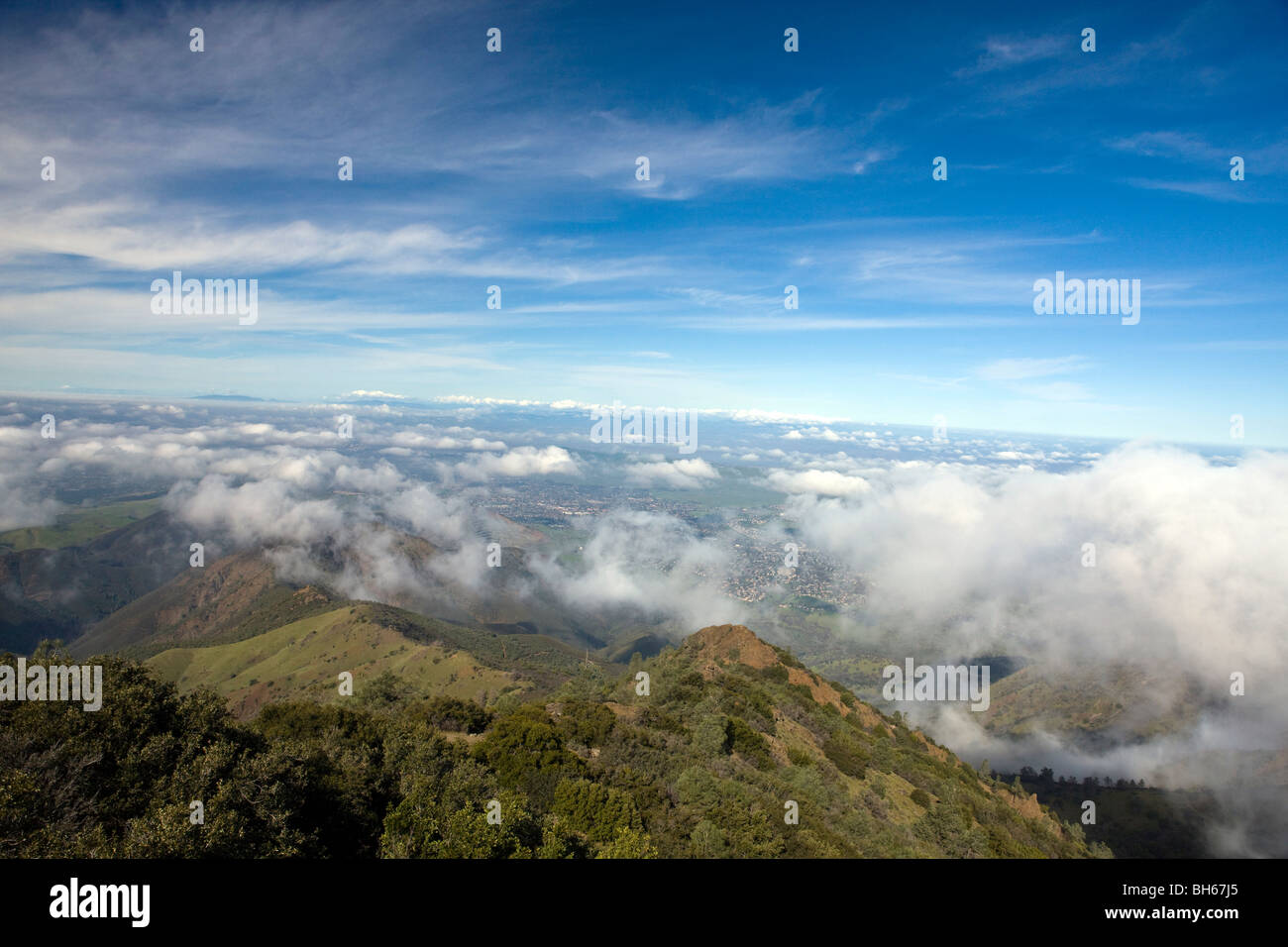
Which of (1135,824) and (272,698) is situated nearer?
(1135,824)
